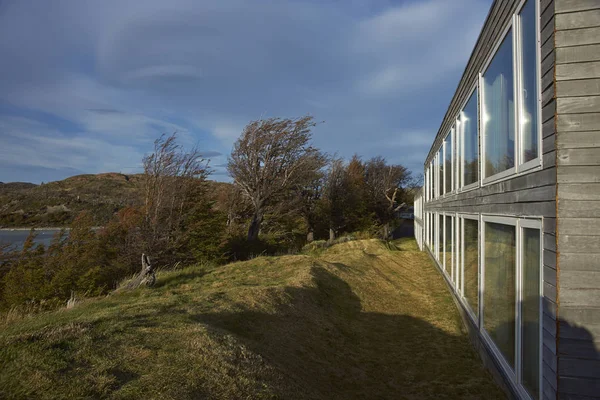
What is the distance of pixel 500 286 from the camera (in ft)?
15.3

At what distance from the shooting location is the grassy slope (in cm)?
322

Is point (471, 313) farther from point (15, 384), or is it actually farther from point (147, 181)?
point (147, 181)

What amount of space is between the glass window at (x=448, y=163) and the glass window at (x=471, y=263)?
8.30 ft

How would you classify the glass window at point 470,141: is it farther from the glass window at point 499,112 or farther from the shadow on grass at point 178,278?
the shadow on grass at point 178,278

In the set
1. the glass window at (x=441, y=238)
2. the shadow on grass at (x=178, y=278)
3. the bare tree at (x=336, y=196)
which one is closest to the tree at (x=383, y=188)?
the bare tree at (x=336, y=196)

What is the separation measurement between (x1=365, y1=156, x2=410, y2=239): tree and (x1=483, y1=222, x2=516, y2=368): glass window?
29868 millimetres

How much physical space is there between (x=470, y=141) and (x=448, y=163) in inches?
130

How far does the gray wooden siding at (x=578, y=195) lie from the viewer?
9.25ft

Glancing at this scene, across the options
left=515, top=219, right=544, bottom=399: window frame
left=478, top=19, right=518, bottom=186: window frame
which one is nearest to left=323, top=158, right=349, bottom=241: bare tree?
left=478, top=19, right=518, bottom=186: window frame

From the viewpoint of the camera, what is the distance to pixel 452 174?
9.18 metres

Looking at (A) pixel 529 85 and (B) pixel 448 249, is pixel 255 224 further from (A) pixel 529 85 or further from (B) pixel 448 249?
(A) pixel 529 85

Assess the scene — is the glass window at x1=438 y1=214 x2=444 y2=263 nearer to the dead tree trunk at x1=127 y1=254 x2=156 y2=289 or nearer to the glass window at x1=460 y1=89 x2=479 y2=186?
the glass window at x1=460 y1=89 x2=479 y2=186

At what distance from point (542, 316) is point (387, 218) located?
3521 cm

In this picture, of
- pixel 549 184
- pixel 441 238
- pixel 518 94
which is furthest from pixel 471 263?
pixel 441 238
